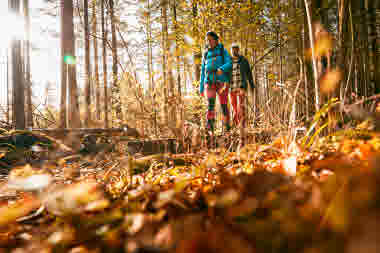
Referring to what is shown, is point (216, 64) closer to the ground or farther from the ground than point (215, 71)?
farther from the ground

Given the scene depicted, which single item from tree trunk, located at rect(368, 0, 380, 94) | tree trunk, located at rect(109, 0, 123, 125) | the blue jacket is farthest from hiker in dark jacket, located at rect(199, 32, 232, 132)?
tree trunk, located at rect(368, 0, 380, 94)

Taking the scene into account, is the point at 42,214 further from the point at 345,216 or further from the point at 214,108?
the point at 214,108

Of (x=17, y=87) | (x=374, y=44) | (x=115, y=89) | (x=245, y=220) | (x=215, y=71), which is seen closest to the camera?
(x=245, y=220)

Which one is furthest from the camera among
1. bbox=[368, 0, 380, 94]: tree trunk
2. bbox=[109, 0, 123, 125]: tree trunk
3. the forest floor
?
bbox=[368, 0, 380, 94]: tree trunk

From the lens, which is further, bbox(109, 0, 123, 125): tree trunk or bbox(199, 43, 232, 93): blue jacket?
bbox(199, 43, 232, 93): blue jacket

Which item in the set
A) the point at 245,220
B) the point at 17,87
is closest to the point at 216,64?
the point at 245,220

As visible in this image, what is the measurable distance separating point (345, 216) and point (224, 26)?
21.4ft

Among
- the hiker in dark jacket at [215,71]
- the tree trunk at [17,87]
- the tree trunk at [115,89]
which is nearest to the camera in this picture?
the tree trunk at [115,89]

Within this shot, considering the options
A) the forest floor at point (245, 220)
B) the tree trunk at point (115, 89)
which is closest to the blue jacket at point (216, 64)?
the tree trunk at point (115, 89)

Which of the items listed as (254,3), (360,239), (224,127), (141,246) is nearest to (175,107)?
(224,127)

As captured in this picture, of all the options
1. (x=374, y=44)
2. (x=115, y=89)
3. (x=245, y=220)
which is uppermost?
(x=374, y=44)

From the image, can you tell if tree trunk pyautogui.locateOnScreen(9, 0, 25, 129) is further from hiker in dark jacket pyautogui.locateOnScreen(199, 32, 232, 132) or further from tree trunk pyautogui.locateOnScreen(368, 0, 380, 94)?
tree trunk pyautogui.locateOnScreen(368, 0, 380, 94)

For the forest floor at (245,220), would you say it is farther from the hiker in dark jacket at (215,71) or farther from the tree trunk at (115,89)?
the hiker in dark jacket at (215,71)

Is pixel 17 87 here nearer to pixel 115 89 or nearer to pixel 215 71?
pixel 115 89
